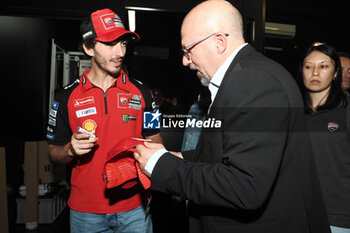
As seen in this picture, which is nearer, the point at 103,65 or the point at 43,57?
the point at 103,65

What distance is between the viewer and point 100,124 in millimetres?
1649

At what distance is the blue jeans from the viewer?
1.59 m

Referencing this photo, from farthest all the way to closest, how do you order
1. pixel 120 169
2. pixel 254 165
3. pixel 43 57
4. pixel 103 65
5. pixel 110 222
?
1. pixel 43 57
2. pixel 103 65
3. pixel 110 222
4. pixel 120 169
5. pixel 254 165

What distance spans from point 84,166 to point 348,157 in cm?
167

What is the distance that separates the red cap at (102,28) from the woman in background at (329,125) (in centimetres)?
136

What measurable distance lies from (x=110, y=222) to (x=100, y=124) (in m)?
0.59

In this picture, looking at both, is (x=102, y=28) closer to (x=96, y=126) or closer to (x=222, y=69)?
(x=96, y=126)

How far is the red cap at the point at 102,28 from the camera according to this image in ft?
5.66

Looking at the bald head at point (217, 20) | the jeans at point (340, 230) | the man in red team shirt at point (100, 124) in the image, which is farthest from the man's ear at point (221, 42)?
the jeans at point (340, 230)

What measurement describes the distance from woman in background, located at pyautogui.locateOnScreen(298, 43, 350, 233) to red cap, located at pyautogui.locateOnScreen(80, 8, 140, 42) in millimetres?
1356

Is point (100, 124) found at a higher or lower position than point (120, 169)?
higher

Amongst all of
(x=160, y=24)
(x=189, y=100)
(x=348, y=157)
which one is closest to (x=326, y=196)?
(x=348, y=157)

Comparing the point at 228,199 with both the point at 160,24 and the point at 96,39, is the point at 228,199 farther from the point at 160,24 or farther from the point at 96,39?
the point at 160,24

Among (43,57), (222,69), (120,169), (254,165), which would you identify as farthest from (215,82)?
(43,57)
